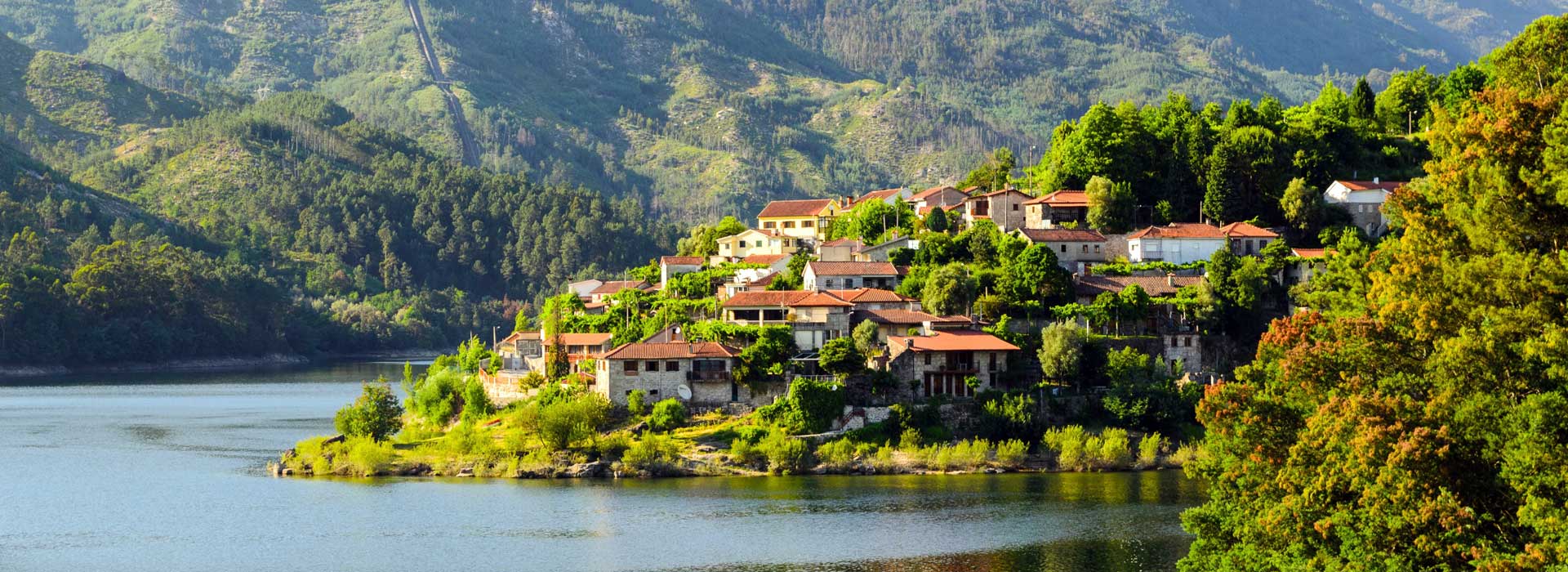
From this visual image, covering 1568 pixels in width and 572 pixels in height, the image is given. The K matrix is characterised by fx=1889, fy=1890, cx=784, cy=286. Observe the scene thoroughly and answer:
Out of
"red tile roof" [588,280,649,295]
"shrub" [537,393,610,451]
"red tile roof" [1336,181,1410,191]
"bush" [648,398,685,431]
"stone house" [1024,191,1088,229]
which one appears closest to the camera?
"shrub" [537,393,610,451]

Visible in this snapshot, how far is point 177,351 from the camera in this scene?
572 ft

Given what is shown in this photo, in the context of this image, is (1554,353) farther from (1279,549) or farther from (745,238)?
(745,238)

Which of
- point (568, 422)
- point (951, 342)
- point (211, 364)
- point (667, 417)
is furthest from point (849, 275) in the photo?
point (211, 364)

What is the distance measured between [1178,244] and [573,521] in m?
38.7

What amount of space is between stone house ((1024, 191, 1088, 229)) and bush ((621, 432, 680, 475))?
29243 mm

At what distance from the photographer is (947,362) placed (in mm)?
76562

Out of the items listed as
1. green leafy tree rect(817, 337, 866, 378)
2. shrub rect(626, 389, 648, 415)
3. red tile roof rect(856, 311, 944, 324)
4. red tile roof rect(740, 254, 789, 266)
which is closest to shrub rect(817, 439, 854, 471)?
green leafy tree rect(817, 337, 866, 378)

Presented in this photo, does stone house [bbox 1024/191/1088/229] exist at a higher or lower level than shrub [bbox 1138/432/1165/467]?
higher

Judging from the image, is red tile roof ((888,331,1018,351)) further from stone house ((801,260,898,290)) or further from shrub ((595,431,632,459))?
shrub ((595,431,632,459))

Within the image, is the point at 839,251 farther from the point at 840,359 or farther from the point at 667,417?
the point at 667,417

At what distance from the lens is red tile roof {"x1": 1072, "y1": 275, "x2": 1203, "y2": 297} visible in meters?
84.1

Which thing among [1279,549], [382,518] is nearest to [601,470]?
[382,518]

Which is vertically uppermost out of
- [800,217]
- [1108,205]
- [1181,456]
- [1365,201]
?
[800,217]

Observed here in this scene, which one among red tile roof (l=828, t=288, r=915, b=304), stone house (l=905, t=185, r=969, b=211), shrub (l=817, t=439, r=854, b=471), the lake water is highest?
stone house (l=905, t=185, r=969, b=211)
